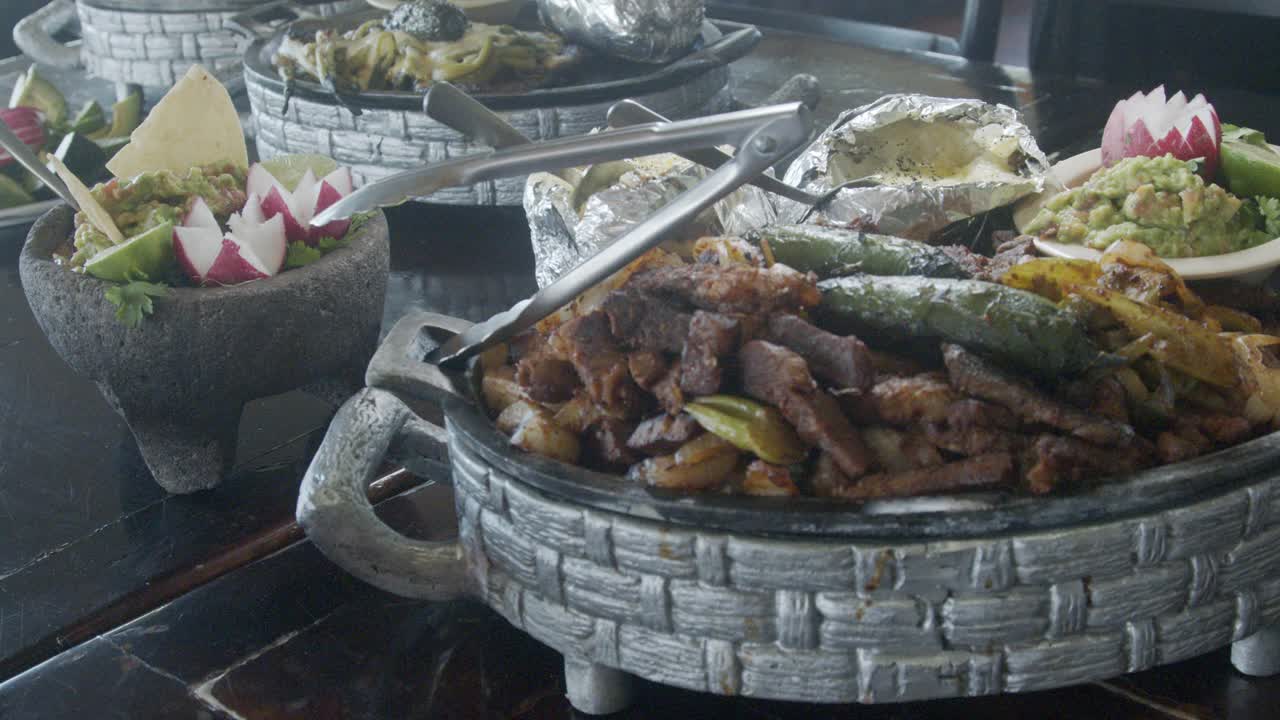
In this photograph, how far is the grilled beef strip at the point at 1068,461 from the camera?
79 centimetres

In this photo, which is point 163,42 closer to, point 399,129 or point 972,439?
point 399,129

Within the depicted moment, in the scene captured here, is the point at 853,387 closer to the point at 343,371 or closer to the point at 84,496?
the point at 343,371

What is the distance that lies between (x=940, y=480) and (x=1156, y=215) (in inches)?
23.5

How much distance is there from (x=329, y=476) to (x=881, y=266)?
46 cm

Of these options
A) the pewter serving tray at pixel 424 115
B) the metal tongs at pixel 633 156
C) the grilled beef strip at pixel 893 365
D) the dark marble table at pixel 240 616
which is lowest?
the dark marble table at pixel 240 616

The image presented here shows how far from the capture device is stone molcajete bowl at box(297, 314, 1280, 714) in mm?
785

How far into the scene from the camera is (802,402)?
0.83m

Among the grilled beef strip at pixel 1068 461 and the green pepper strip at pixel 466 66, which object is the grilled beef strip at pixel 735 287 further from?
the green pepper strip at pixel 466 66

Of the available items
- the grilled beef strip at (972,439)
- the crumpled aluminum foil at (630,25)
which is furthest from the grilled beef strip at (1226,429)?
the crumpled aluminum foil at (630,25)

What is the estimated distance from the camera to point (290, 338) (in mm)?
1277

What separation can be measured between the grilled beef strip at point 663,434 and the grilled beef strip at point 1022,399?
177 millimetres

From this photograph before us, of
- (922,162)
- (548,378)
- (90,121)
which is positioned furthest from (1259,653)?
(90,121)

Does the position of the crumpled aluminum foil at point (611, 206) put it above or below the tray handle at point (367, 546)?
above

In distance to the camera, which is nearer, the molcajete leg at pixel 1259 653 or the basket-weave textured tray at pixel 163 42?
the molcajete leg at pixel 1259 653
